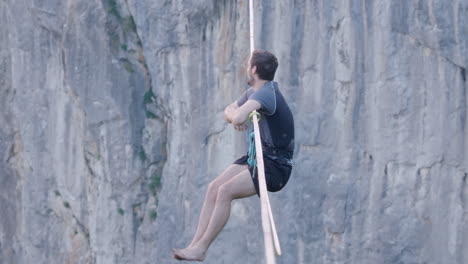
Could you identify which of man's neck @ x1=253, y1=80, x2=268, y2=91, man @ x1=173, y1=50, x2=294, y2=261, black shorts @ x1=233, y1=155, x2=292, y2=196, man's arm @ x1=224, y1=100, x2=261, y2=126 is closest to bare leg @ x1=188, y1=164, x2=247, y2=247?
man @ x1=173, y1=50, x2=294, y2=261

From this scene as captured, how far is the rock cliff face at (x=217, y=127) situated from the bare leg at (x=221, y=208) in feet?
23.3

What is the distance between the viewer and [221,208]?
23.5ft

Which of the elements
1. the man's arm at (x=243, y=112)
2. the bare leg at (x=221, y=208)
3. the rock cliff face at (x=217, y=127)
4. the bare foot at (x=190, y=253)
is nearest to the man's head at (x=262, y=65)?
the man's arm at (x=243, y=112)

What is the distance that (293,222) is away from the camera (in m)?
15.0

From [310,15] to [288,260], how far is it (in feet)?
12.7

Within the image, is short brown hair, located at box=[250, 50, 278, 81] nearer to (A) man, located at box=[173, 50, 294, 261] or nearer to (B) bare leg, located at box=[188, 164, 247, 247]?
(A) man, located at box=[173, 50, 294, 261]

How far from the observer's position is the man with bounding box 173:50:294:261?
7.12 m

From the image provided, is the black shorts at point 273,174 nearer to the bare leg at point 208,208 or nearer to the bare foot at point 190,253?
the bare leg at point 208,208

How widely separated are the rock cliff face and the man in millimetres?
6866

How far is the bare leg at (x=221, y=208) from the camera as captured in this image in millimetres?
7129

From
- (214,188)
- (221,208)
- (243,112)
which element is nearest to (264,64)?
(243,112)

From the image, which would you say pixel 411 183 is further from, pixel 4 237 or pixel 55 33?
pixel 4 237

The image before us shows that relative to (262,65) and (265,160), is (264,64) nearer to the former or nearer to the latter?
(262,65)

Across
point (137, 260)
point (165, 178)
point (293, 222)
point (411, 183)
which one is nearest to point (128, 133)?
point (165, 178)
